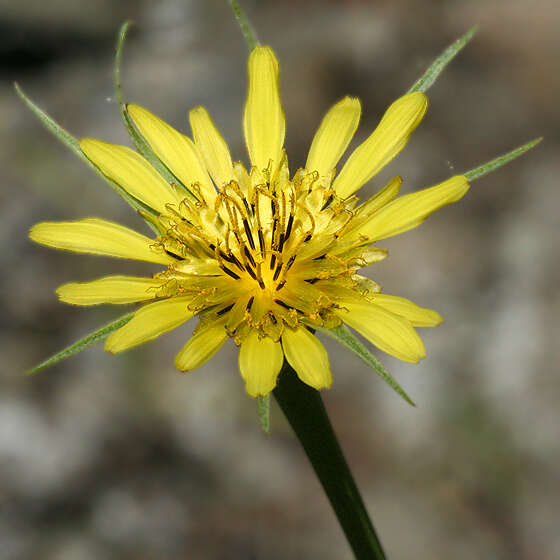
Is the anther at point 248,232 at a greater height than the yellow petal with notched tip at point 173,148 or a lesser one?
lesser

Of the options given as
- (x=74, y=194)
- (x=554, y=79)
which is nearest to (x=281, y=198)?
(x=74, y=194)

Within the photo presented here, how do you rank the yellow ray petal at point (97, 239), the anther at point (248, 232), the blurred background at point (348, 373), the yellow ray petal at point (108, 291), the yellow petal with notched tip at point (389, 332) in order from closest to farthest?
the yellow petal with notched tip at point (389, 332) → the yellow ray petal at point (108, 291) → the yellow ray petal at point (97, 239) → the anther at point (248, 232) → the blurred background at point (348, 373)

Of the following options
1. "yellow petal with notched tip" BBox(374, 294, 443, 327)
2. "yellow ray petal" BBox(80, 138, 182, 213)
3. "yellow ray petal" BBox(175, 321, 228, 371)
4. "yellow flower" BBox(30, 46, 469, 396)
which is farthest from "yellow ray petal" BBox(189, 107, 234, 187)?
"yellow petal with notched tip" BBox(374, 294, 443, 327)

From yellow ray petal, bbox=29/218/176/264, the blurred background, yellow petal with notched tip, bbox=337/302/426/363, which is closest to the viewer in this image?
yellow petal with notched tip, bbox=337/302/426/363

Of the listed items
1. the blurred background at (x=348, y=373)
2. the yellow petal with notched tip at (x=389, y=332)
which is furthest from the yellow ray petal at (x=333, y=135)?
the blurred background at (x=348, y=373)

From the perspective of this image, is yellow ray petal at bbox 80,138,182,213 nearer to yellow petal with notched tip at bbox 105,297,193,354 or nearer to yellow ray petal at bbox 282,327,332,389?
yellow petal with notched tip at bbox 105,297,193,354

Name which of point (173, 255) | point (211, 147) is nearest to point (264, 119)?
point (211, 147)

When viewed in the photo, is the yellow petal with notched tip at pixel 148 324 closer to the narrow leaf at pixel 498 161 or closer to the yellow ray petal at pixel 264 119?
the yellow ray petal at pixel 264 119
